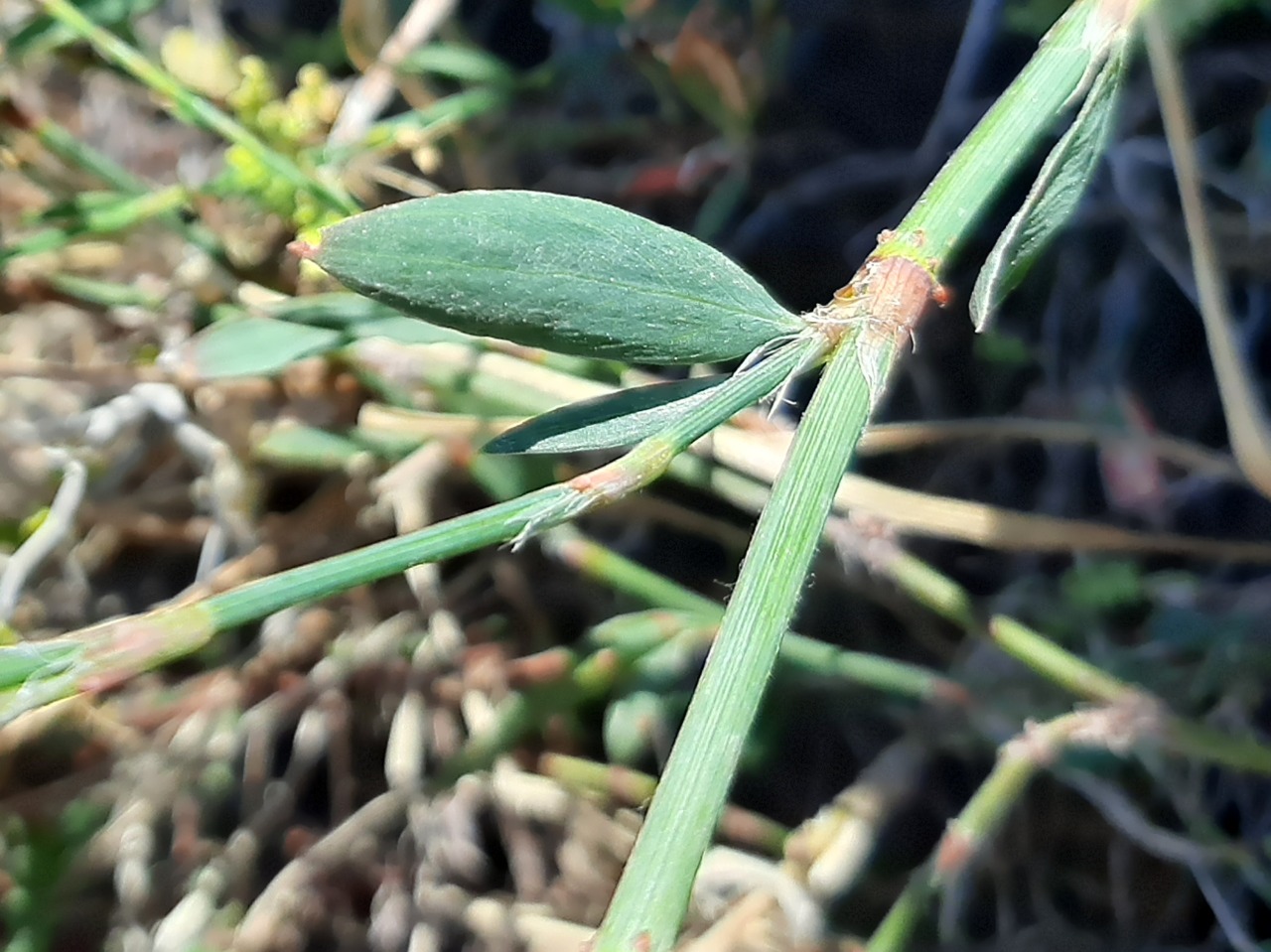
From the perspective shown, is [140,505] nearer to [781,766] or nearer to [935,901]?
[781,766]

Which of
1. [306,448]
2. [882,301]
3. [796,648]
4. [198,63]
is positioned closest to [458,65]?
[198,63]

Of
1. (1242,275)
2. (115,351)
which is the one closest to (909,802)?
(1242,275)

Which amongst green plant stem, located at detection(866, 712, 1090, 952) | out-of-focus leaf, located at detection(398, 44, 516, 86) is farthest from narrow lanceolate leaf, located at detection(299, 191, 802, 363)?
out-of-focus leaf, located at detection(398, 44, 516, 86)

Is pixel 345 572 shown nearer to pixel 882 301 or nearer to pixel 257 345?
pixel 882 301

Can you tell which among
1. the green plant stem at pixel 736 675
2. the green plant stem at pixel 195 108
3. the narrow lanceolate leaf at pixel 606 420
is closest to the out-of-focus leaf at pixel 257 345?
the green plant stem at pixel 195 108

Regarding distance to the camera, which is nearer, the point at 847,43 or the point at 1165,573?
the point at 1165,573

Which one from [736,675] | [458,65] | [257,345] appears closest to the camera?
[736,675]
